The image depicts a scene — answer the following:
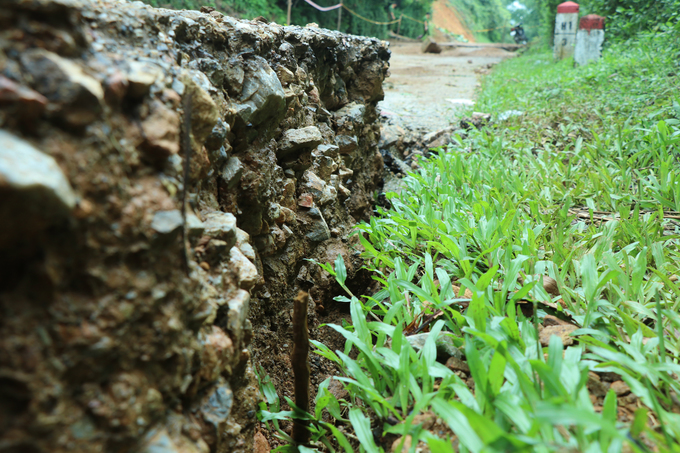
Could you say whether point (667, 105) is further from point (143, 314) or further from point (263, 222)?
point (143, 314)

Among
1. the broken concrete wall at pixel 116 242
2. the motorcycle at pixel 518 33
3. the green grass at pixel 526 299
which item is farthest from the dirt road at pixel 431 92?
Answer: the motorcycle at pixel 518 33

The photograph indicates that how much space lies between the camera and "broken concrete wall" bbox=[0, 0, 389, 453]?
676 millimetres

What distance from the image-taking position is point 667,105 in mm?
3418

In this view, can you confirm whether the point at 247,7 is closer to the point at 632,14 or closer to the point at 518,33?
the point at 632,14

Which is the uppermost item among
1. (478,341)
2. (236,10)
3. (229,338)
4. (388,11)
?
(388,11)

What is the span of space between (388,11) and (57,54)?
20.0m

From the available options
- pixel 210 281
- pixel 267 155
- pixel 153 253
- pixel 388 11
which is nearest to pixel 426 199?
pixel 267 155

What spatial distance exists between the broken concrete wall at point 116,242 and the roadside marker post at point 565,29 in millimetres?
9581

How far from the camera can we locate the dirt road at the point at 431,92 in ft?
17.8

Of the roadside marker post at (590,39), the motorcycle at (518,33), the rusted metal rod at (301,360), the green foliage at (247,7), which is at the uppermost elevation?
the motorcycle at (518,33)

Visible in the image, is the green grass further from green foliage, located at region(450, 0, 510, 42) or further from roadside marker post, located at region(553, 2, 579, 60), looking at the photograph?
green foliage, located at region(450, 0, 510, 42)

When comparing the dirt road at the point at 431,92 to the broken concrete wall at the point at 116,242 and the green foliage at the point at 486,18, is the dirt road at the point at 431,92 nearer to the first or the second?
the broken concrete wall at the point at 116,242

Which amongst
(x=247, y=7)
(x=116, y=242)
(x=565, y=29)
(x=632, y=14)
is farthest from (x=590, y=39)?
(x=116, y=242)

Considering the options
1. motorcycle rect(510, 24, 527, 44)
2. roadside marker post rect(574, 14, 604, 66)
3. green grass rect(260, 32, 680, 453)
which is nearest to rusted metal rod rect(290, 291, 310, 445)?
green grass rect(260, 32, 680, 453)
